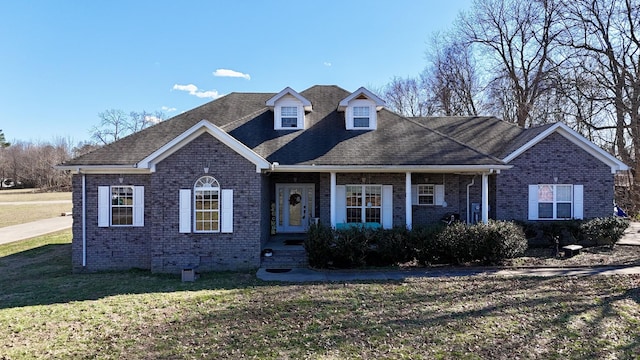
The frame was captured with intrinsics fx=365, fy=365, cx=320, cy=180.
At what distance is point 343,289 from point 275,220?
721 cm

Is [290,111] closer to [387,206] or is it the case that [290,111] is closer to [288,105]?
[288,105]

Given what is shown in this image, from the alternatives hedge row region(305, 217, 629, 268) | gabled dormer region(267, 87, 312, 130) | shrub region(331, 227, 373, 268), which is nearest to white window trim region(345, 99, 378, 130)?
gabled dormer region(267, 87, 312, 130)

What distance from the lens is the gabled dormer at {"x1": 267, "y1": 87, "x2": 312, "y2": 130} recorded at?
50.0ft

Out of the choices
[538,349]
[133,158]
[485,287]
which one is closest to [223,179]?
[133,158]

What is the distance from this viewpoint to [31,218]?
29.5m

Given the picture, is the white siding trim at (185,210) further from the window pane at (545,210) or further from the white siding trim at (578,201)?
the white siding trim at (578,201)

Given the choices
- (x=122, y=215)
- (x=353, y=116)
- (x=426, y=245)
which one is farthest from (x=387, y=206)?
(x=122, y=215)

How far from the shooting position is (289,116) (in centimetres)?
1546

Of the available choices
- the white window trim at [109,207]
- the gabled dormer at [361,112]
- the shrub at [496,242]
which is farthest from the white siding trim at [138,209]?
the shrub at [496,242]

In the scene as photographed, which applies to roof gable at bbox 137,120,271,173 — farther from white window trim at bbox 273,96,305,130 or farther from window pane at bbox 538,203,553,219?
window pane at bbox 538,203,553,219

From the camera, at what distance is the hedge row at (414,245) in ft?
37.7

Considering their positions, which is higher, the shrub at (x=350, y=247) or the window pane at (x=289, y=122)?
the window pane at (x=289, y=122)

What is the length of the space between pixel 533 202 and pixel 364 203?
6.89 m

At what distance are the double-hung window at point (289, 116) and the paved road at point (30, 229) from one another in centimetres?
1588
